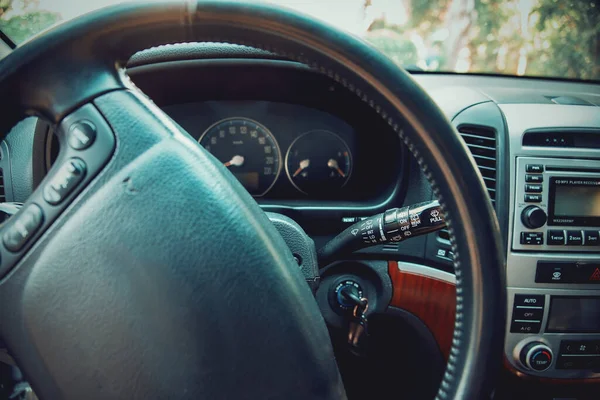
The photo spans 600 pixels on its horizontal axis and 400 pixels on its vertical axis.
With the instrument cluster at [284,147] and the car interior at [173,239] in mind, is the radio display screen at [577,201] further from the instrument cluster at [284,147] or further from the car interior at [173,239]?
the car interior at [173,239]

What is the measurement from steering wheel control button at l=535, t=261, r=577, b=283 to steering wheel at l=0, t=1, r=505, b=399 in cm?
92

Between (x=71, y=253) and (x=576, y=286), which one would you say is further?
(x=576, y=286)

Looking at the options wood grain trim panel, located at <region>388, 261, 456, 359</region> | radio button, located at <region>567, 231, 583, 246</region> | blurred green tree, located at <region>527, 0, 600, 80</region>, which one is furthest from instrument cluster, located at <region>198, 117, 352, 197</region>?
blurred green tree, located at <region>527, 0, 600, 80</region>

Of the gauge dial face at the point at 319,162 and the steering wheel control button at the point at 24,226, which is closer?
the steering wheel control button at the point at 24,226

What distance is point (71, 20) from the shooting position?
1.69 feet

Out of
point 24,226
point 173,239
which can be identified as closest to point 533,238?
point 173,239

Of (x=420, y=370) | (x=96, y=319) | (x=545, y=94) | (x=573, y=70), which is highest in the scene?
(x=573, y=70)

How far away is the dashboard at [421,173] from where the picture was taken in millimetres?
1284

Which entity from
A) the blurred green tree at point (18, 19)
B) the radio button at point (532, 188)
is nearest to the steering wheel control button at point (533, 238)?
the radio button at point (532, 188)

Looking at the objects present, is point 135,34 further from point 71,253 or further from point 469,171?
point 469,171

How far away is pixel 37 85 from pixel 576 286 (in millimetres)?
1366

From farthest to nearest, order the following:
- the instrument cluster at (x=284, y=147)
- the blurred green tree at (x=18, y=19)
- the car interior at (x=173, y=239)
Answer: the instrument cluster at (x=284, y=147), the blurred green tree at (x=18, y=19), the car interior at (x=173, y=239)

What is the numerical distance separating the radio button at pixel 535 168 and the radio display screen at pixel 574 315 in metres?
0.35

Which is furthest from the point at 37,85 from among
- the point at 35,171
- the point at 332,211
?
the point at 332,211
